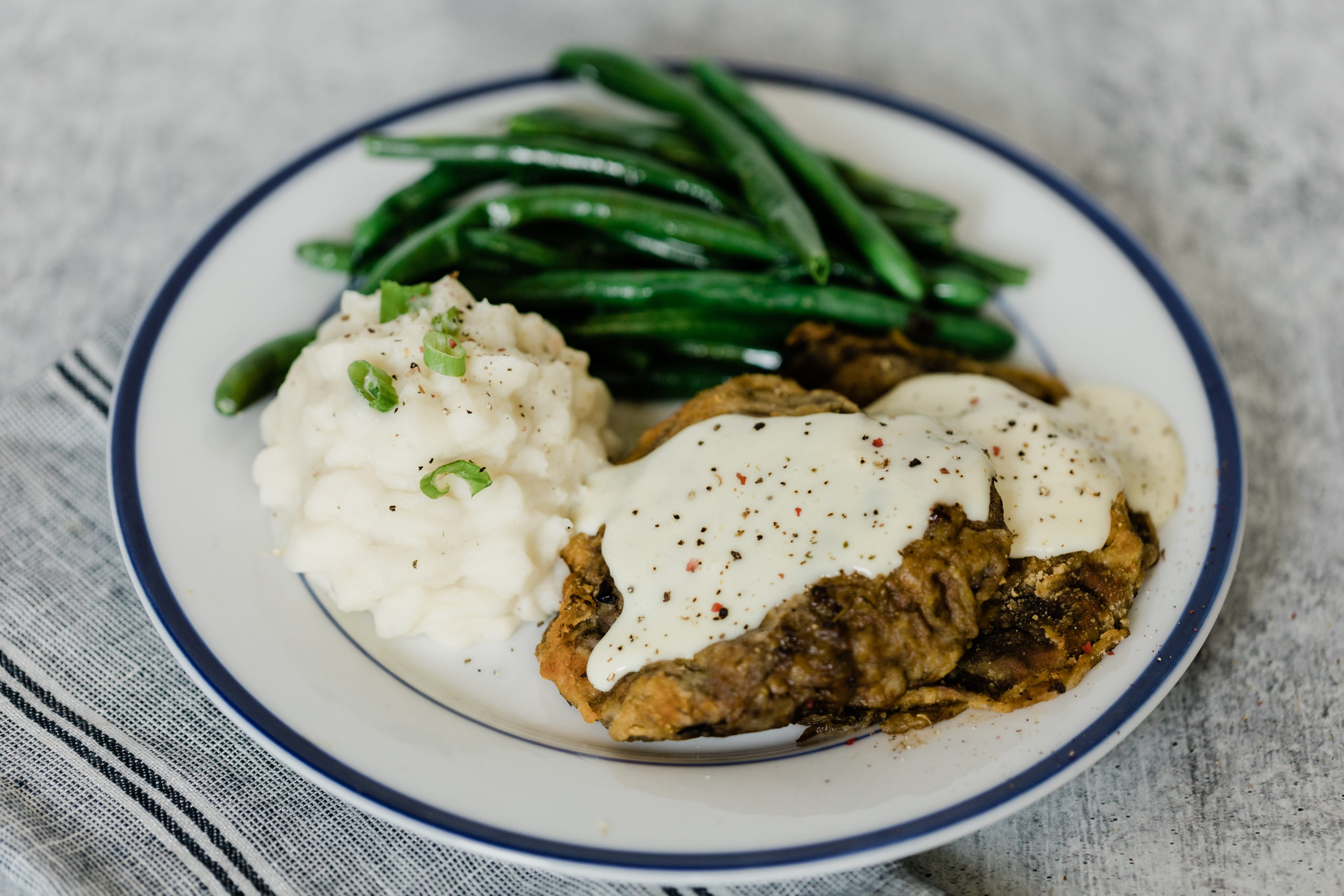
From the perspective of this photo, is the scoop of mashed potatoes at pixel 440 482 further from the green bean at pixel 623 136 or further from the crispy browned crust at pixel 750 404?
the green bean at pixel 623 136

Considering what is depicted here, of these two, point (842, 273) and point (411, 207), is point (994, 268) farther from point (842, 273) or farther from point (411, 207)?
point (411, 207)

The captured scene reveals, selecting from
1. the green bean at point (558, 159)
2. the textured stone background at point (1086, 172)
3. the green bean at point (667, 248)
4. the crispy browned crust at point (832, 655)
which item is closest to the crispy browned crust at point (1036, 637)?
the crispy browned crust at point (832, 655)

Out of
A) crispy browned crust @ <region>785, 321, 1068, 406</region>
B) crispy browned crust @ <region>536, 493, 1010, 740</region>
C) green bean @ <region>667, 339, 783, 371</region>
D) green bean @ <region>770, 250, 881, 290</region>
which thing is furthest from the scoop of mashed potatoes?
green bean @ <region>770, 250, 881, 290</region>

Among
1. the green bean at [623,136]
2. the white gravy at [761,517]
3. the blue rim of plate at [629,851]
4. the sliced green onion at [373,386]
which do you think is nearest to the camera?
the blue rim of plate at [629,851]

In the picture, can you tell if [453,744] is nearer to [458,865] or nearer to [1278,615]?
[458,865]

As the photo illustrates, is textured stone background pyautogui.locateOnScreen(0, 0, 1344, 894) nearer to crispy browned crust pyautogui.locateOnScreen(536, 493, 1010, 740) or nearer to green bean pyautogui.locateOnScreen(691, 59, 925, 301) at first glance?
crispy browned crust pyautogui.locateOnScreen(536, 493, 1010, 740)

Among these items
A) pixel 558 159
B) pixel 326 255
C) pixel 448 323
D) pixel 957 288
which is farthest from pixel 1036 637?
pixel 326 255
